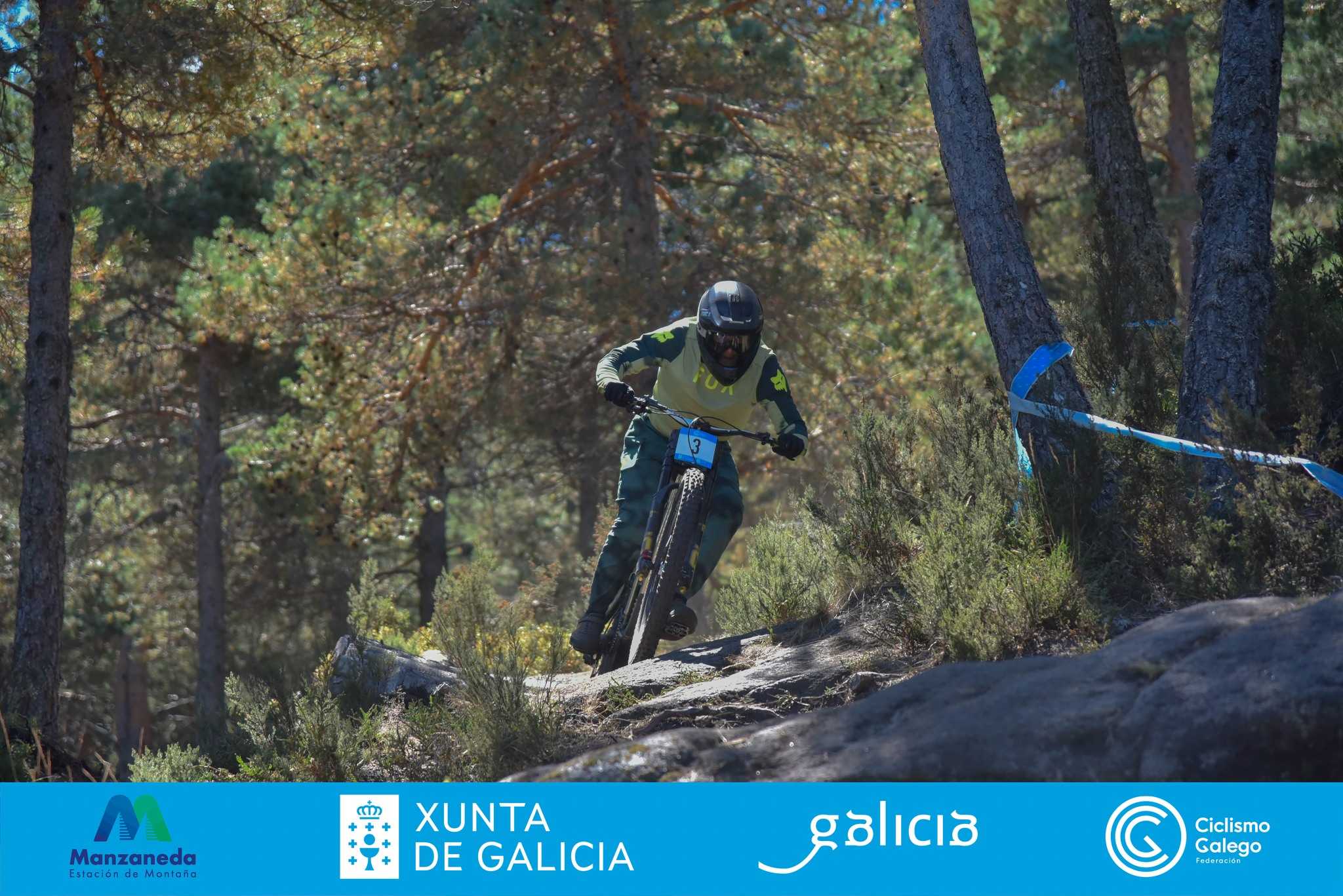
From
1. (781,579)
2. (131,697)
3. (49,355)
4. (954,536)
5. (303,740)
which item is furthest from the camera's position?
(131,697)

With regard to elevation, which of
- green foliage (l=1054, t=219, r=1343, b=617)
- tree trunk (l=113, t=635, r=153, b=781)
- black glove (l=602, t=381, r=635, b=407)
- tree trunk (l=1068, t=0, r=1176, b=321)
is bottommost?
tree trunk (l=113, t=635, r=153, b=781)

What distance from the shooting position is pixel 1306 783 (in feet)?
13.3

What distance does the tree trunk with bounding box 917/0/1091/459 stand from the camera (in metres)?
7.00

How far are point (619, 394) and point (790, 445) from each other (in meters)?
0.92

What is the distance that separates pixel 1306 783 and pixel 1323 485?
1.94m

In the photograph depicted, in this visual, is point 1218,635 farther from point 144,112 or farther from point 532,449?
point 532,449

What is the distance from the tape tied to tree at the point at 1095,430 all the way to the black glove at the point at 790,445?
3.51ft

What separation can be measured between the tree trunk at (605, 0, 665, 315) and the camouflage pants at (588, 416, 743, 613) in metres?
6.66

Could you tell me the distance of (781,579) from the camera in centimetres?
786

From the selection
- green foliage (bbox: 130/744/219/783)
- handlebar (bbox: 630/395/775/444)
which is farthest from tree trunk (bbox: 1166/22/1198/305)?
green foliage (bbox: 130/744/219/783)

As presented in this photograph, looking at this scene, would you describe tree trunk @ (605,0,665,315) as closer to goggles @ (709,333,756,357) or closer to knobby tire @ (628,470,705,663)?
goggles @ (709,333,756,357)

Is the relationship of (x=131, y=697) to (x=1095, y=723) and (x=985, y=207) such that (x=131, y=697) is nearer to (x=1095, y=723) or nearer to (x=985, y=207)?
(x=985, y=207)

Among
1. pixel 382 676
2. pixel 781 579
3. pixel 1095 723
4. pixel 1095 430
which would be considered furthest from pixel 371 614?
pixel 1095 723

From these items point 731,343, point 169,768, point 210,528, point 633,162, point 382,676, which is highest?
point 633,162
